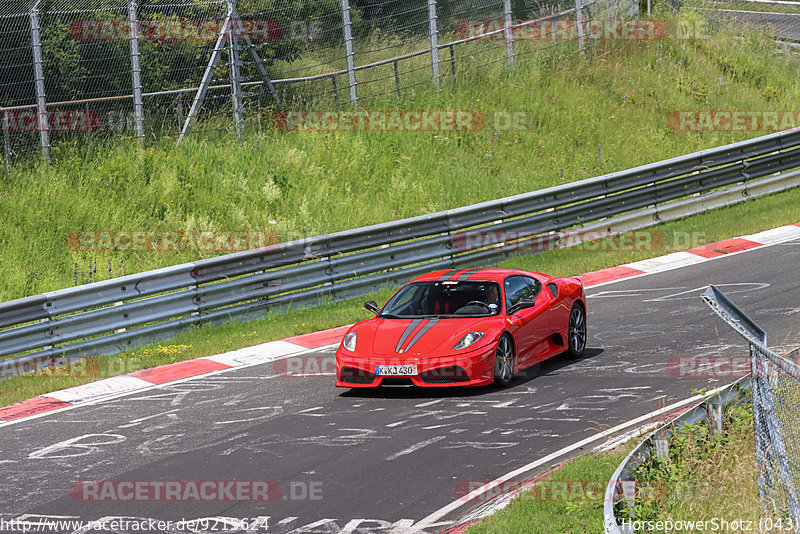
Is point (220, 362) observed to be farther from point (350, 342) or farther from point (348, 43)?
point (348, 43)

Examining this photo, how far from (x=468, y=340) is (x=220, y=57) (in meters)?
12.0

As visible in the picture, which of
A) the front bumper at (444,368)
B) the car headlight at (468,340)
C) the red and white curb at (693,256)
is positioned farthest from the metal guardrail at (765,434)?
the red and white curb at (693,256)

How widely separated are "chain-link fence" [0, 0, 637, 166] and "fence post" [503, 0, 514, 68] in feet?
0.18

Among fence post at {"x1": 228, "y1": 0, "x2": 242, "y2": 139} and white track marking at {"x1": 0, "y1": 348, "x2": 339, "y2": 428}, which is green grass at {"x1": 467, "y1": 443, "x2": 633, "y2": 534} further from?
fence post at {"x1": 228, "y1": 0, "x2": 242, "y2": 139}

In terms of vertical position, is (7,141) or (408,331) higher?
(7,141)

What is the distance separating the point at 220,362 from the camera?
13.7 meters

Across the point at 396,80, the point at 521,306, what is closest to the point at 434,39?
the point at 396,80

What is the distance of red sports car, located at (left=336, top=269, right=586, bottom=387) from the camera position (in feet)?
36.0

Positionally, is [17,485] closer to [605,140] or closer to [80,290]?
[80,290]

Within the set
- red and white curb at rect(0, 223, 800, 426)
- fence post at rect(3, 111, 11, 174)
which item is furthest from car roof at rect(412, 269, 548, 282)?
fence post at rect(3, 111, 11, 174)

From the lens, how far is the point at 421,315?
39.4 ft

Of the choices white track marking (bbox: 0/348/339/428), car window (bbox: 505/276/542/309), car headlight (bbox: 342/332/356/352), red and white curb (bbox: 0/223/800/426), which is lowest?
white track marking (bbox: 0/348/339/428)

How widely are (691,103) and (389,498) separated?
20.6 meters

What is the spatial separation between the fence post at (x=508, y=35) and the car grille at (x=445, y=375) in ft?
50.3
